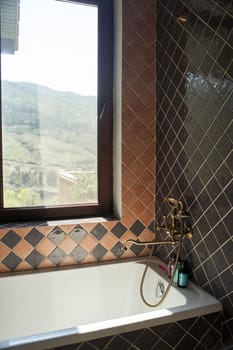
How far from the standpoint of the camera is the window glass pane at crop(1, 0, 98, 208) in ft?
6.35

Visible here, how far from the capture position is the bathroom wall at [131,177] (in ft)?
6.25

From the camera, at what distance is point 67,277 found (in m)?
1.88

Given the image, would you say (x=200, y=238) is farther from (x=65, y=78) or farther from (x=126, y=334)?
(x=65, y=78)

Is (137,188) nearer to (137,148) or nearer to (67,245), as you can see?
(137,148)

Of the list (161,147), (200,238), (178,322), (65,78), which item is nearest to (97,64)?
(65,78)

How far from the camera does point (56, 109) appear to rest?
2.03 meters

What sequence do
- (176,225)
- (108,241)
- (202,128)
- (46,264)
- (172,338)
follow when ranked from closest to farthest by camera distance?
(172,338), (202,128), (176,225), (46,264), (108,241)

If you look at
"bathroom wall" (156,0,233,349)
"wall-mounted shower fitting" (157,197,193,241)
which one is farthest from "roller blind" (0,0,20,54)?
"wall-mounted shower fitting" (157,197,193,241)

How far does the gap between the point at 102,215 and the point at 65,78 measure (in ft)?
3.19

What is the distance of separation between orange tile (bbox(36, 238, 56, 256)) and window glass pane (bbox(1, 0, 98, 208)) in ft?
0.91

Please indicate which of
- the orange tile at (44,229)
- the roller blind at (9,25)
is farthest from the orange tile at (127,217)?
the roller blind at (9,25)

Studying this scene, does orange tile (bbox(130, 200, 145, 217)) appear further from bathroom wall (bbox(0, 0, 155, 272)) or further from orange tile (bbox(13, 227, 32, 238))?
orange tile (bbox(13, 227, 32, 238))

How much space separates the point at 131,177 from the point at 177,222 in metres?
0.46

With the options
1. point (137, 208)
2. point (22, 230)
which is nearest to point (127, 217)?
point (137, 208)
